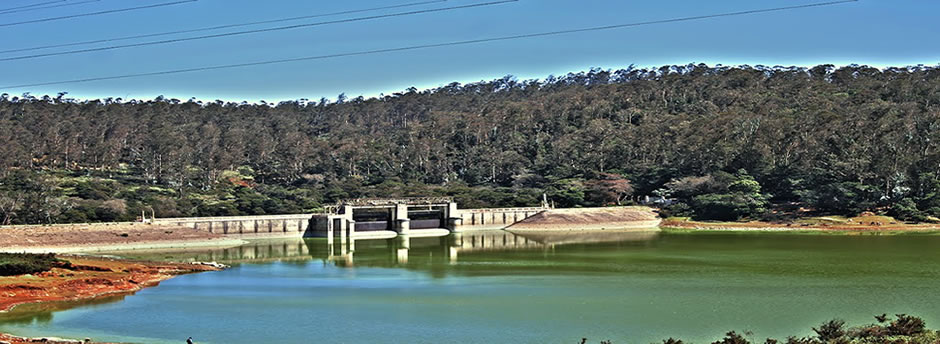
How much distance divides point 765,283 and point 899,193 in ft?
142

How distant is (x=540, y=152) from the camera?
113 meters

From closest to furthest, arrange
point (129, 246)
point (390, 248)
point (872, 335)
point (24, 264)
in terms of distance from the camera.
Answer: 1. point (872, 335)
2. point (24, 264)
3. point (129, 246)
4. point (390, 248)

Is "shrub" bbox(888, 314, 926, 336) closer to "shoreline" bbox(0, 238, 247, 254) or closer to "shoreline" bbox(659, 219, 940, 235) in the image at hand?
"shoreline" bbox(659, 219, 940, 235)

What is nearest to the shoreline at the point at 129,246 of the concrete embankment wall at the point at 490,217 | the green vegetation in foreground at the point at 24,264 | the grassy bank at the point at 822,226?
the green vegetation in foreground at the point at 24,264

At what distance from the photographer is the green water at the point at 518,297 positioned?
28594mm

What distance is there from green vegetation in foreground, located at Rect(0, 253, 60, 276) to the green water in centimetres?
544

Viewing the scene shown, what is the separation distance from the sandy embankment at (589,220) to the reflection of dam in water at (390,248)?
11.7ft

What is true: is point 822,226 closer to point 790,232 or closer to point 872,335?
point 790,232

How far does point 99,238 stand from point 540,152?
64.4 meters

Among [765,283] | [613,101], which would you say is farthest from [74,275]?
[613,101]

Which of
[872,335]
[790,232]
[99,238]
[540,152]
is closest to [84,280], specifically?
[99,238]

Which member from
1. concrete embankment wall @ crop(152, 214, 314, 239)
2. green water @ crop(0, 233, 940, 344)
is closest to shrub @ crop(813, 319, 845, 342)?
green water @ crop(0, 233, 940, 344)

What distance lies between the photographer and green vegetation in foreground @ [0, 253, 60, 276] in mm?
38812

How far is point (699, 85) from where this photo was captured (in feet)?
462
